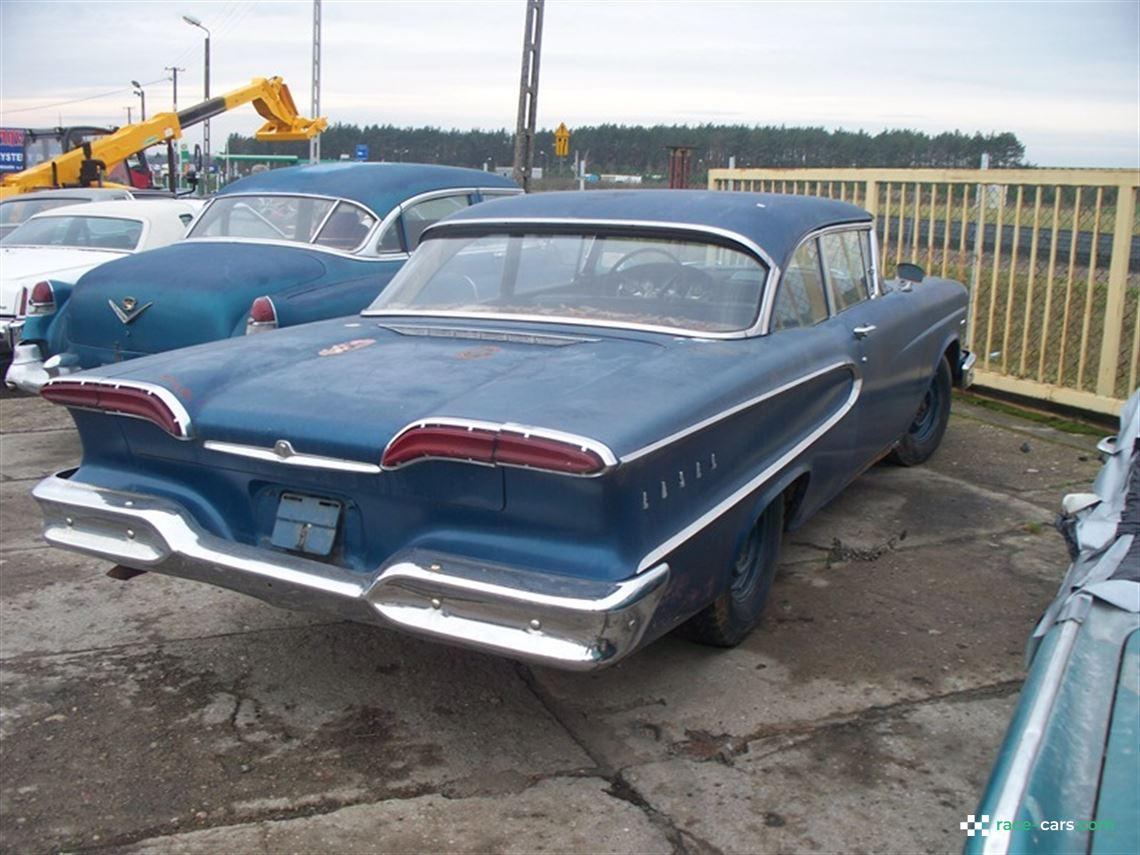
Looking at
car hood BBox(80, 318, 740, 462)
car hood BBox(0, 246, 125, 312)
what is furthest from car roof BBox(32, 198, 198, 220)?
car hood BBox(80, 318, 740, 462)

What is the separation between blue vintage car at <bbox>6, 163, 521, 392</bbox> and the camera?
6.36m

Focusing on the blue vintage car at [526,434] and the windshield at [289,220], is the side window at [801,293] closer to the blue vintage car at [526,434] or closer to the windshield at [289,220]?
the blue vintage car at [526,434]

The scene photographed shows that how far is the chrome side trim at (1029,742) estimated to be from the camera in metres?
1.68

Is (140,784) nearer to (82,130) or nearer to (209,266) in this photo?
(209,266)

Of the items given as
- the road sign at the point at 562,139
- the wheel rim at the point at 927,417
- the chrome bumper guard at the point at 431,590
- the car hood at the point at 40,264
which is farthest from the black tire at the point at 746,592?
the road sign at the point at 562,139

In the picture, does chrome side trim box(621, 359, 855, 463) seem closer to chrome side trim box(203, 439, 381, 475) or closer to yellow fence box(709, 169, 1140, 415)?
chrome side trim box(203, 439, 381, 475)

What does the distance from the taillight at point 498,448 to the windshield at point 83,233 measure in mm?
7044

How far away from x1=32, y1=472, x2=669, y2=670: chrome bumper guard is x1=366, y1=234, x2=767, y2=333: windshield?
132 cm

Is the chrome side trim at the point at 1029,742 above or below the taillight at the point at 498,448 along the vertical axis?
below

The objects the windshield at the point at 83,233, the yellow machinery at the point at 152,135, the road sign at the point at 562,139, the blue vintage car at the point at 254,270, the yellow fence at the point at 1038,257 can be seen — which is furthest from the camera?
the road sign at the point at 562,139

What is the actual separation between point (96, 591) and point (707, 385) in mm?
2741

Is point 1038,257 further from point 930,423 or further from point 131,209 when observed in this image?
point 131,209

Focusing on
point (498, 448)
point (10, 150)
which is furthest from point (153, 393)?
point (10, 150)

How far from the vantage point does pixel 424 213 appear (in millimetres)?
7809
